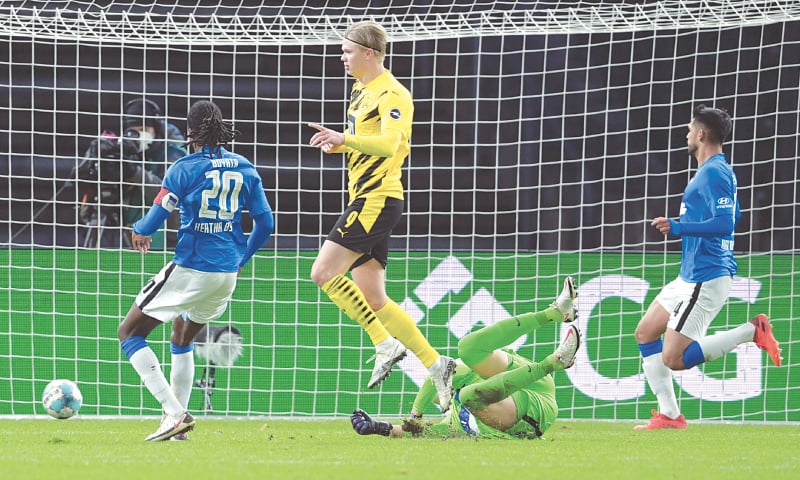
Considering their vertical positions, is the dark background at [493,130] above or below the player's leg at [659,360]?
above

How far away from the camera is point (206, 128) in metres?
6.30

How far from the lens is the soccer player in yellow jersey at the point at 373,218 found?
20.8ft

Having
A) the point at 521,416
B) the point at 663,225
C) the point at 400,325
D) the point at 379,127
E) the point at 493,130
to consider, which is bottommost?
the point at 521,416

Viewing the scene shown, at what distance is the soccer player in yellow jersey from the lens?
6332 mm

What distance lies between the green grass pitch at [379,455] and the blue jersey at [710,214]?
977 millimetres

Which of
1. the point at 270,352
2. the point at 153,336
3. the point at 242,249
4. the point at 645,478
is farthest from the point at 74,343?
the point at 645,478

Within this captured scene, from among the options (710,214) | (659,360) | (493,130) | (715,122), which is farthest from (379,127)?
(493,130)

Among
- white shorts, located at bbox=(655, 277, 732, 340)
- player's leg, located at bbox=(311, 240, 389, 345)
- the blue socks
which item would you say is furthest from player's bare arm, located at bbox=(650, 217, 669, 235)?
the blue socks

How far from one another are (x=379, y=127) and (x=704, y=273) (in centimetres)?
222

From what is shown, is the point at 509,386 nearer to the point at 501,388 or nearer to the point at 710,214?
the point at 501,388

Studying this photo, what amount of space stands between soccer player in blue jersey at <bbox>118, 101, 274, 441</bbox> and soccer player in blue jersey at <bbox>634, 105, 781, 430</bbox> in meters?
2.48

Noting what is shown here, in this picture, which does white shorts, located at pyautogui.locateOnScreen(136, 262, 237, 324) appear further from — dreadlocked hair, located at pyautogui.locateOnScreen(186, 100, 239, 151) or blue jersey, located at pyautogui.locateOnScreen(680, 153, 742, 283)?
blue jersey, located at pyautogui.locateOnScreen(680, 153, 742, 283)

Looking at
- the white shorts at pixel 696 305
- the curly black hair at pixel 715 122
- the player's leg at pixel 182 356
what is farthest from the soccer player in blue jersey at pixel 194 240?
the curly black hair at pixel 715 122

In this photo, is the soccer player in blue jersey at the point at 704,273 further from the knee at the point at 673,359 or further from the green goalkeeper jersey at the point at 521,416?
the green goalkeeper jersey at the point at 521,416
